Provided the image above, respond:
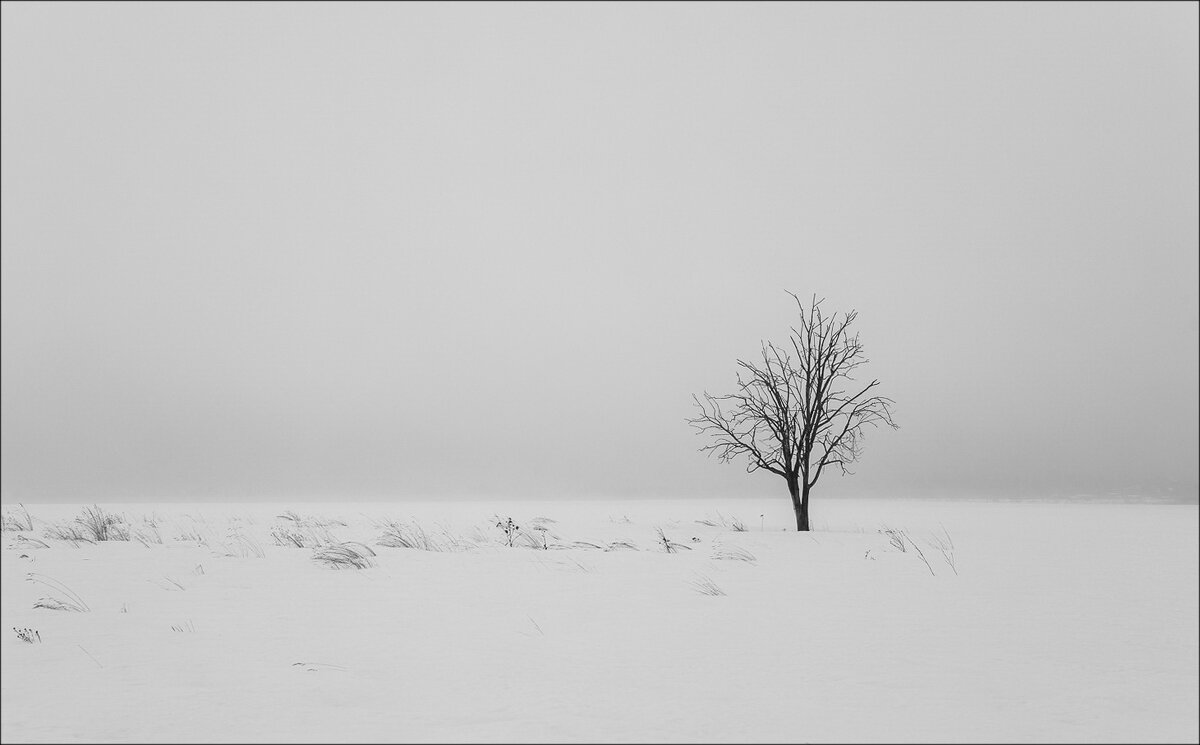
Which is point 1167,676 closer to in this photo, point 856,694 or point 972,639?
point 972,639

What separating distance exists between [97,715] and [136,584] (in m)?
5.74

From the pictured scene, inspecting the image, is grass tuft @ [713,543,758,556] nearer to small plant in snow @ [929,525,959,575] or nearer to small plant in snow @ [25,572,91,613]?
small plant in snow @ [929,525,959,575]

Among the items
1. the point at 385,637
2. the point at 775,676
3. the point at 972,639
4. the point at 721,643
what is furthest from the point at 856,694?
the point at 385,637

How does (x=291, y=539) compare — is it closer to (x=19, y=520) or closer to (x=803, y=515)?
(x=19, y=520)

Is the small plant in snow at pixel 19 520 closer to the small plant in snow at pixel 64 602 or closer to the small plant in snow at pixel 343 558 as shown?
the small plant in snow at pixel 343 558

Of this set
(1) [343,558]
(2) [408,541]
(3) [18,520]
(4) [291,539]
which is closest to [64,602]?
(1) [343,558]

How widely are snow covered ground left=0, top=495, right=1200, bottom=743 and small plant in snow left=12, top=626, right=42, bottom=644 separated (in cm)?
7

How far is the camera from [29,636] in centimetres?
598

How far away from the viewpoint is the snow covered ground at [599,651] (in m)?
3.83

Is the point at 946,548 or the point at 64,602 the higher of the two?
the point at 64,602

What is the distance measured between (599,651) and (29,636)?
477 centimetres

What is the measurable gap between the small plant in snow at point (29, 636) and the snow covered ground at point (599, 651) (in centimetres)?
7

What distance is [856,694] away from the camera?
427 cm

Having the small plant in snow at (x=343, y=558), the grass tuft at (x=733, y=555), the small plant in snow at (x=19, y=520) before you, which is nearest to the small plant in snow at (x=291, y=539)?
the small plant in snow at (x=343, y=558)
